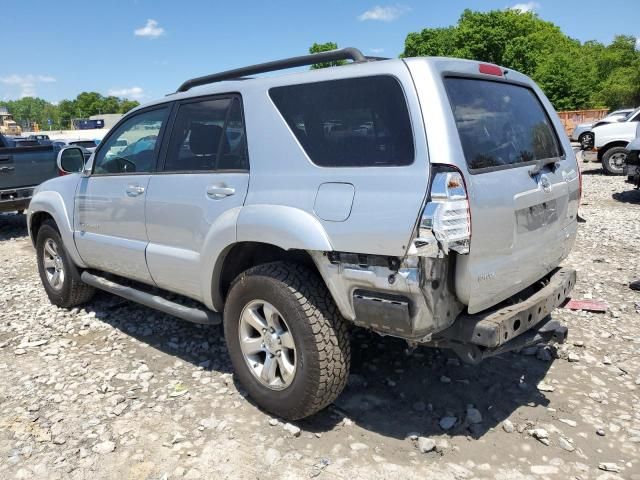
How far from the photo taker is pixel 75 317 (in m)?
5.07

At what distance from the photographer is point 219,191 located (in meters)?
3.31

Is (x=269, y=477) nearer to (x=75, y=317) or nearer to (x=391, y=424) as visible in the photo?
(x=391, y=424)

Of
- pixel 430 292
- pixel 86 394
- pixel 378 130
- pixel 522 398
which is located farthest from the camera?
pixel 86 394

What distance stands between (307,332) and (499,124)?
1.58 metres

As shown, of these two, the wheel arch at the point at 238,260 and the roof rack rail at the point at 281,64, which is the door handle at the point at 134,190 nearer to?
the roof rack rail at the point at 281,64

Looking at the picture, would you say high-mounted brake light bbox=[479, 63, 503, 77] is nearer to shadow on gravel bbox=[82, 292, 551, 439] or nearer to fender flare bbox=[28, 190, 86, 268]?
shadow on gravel bbox=[82, 292, 551, 439]

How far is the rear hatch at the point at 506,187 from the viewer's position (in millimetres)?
2541

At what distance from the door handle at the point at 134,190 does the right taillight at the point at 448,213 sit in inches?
93.0

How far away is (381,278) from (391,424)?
3.56 ft

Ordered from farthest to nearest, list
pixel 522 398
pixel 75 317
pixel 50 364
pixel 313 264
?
pixel 75 317, pixel 50 364, pixel 522 398, pixel 313 264

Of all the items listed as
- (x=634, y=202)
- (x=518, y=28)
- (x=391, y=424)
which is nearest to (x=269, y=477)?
(x=391, y=424)

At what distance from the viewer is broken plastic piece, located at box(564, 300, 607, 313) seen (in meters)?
4.73

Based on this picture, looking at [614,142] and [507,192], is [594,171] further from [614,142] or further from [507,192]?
[507,192]

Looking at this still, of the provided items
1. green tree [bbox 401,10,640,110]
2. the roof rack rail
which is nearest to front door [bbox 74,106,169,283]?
the roof rack rail
